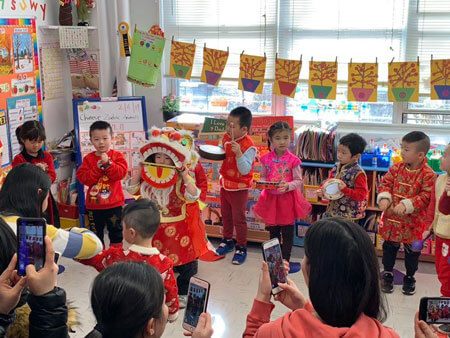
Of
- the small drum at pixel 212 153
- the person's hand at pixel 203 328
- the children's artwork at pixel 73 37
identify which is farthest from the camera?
the children's artwork at pixel 73 37

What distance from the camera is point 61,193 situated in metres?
4.94

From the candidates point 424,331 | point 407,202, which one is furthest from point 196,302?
point 407,202

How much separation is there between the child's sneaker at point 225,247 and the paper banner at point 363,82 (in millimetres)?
1560

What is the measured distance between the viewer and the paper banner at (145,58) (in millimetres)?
4723

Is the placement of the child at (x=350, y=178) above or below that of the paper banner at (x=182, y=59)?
below

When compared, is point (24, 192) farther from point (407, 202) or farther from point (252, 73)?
point (252, 73)

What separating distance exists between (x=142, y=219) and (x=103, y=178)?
1.48 meters

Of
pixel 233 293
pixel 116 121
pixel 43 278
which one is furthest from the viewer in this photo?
pixel 116 121

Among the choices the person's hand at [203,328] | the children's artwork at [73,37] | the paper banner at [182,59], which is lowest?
the person's hand at [203,328]

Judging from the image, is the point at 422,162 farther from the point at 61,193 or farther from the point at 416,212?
the point at 61,193

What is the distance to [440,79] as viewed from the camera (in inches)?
161

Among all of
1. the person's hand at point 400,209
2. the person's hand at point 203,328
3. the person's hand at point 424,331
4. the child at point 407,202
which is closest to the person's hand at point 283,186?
the child at point 407,202

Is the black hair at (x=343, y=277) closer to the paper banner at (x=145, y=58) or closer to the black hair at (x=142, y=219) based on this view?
the black hair at (x=142, y=219)

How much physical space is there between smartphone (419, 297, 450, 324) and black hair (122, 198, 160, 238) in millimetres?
1447
